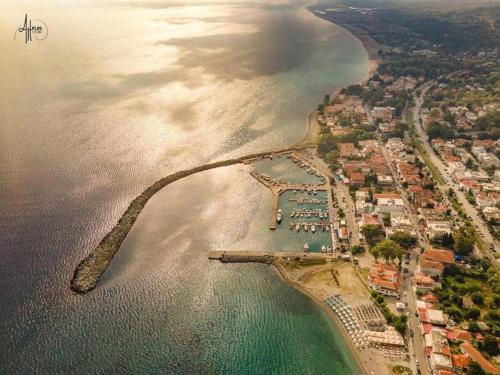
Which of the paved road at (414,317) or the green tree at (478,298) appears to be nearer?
the paved road at (414,317)

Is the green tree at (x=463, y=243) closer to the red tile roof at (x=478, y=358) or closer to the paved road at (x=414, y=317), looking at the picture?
the paved road at (x=414, y=317)

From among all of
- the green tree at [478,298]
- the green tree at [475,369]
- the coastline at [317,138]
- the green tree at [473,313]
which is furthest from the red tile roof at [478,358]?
the coastline at [317,138]

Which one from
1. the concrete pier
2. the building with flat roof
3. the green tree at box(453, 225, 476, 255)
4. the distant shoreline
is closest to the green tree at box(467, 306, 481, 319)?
the building with flat roof

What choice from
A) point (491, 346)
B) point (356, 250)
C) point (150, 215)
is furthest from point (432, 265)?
point (150, 215)

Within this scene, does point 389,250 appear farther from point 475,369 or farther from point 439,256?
point 475,369

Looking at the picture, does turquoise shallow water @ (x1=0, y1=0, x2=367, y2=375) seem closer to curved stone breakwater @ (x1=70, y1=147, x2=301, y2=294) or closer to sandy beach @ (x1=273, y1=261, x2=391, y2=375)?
curved stone breakwater @ (x1=70, y1=147, x2=301, y2=294)

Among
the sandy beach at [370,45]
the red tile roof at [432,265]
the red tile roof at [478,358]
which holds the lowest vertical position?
the red tile roof at [478,358]

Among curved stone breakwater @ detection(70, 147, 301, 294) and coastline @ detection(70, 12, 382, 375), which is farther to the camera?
curved stone breakwater @ detection(70, 147, 301, 294)
